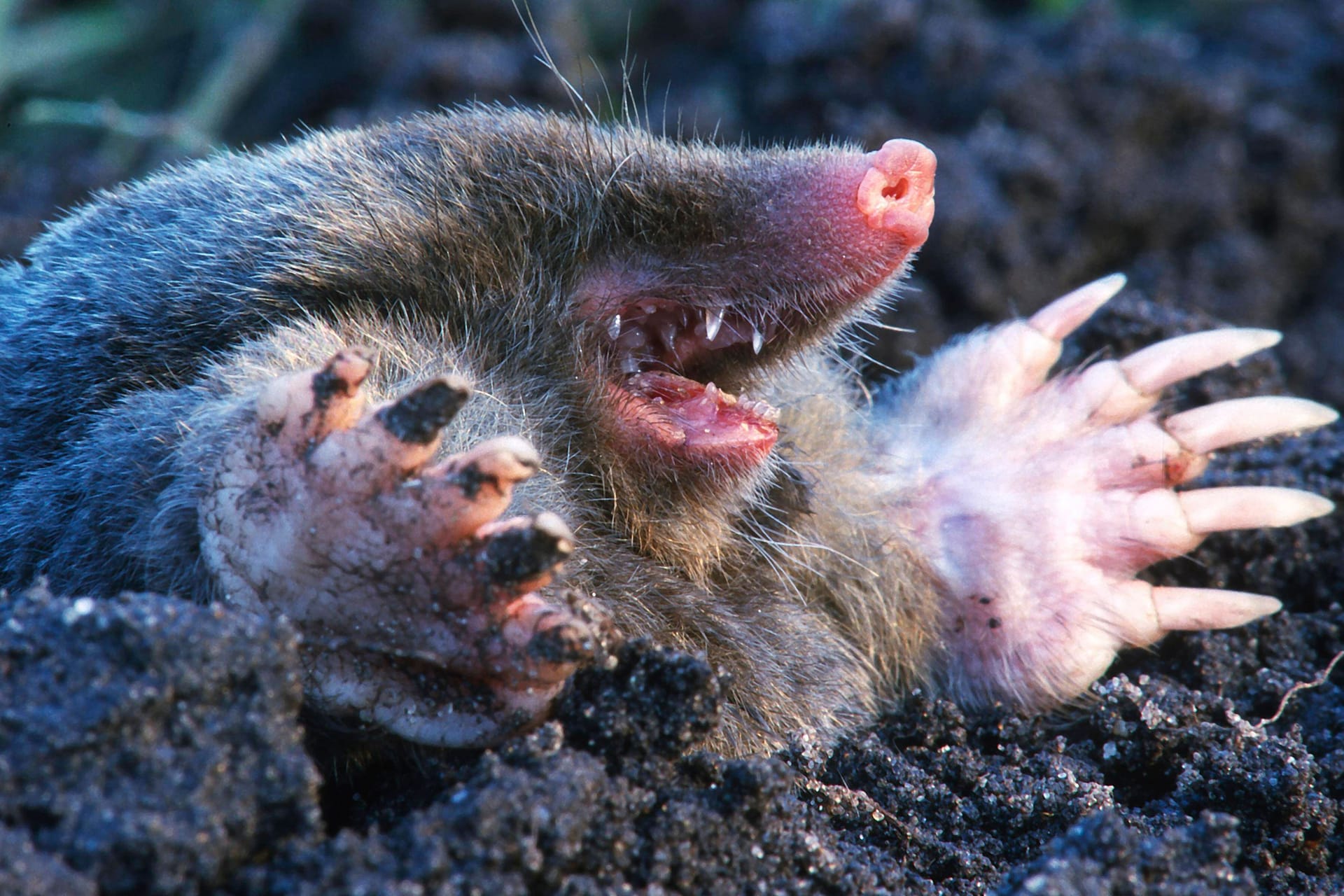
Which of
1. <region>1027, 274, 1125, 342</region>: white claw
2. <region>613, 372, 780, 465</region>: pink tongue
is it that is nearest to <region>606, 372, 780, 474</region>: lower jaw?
<region>613, 372, 780, 465</region>: pink tongue

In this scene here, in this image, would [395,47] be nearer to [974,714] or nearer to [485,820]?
[974,714]

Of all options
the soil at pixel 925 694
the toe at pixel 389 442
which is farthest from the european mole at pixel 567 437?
the soil at pixel 925 694

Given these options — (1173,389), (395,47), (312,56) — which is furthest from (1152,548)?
(312,56)

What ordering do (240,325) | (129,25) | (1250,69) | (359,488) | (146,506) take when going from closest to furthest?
(359,488), (146,506), (240,325), (1250,69), (129,25)

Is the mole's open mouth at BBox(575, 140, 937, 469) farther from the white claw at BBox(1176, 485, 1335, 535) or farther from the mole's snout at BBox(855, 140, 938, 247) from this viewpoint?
the white claw at BBox(1176, 485, 1335, 535)

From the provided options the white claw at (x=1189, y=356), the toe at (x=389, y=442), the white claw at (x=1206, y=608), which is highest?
the toe at (x=389, y=442)

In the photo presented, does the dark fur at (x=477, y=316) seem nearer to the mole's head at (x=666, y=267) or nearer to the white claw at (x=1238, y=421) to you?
the mole's head at (x=666, y=267)

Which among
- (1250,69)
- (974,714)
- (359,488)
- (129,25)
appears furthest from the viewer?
(129,25)

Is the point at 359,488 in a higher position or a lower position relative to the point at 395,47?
higher
